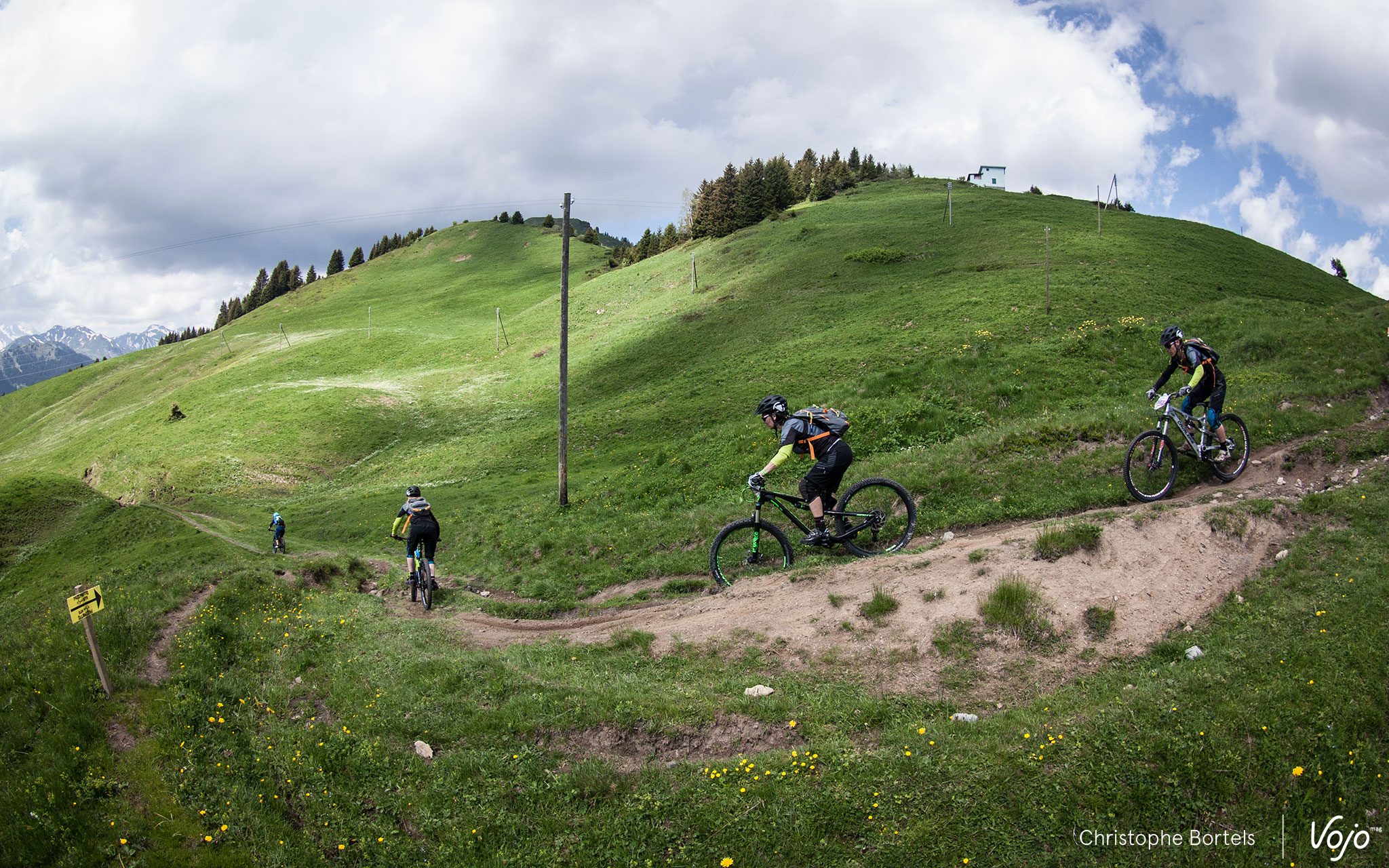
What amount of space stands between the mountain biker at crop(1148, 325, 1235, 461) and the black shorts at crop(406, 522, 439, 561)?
16.5 metres

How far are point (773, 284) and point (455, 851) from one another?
59.2 meters

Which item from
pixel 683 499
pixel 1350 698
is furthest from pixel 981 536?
pixel 683 499

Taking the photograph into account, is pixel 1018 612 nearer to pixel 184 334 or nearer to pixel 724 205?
pixel 724 205

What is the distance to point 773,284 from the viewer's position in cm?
6275

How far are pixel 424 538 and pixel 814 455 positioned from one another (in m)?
10.5

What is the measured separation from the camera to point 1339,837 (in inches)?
205

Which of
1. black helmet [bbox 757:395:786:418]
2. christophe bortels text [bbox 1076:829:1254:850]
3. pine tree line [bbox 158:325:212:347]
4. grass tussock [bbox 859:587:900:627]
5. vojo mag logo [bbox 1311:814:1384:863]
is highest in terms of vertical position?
pine tree line [bbox 158:325:212:347]

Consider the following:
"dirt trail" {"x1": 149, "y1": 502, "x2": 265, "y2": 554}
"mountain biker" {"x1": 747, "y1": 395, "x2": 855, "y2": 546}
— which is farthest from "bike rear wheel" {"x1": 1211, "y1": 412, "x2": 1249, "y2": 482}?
"dirt trail" {"x1": 149, "y1": 502, "x2": 265, "y2": 554}

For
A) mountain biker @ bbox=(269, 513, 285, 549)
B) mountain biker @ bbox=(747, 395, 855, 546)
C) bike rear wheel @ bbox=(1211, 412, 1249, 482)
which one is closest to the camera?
mountain biker @ bbox=(747, 395, 855, 546)

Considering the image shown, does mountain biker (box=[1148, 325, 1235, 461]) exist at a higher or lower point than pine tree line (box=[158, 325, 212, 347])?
lower

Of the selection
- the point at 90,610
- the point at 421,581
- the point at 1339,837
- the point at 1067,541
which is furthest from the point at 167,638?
the point at 1339,837

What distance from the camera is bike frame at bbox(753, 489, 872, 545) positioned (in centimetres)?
1328

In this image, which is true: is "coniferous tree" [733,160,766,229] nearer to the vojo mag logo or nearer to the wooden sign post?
the wooden sign post

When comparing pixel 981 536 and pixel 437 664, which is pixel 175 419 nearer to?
pixel 437 664
